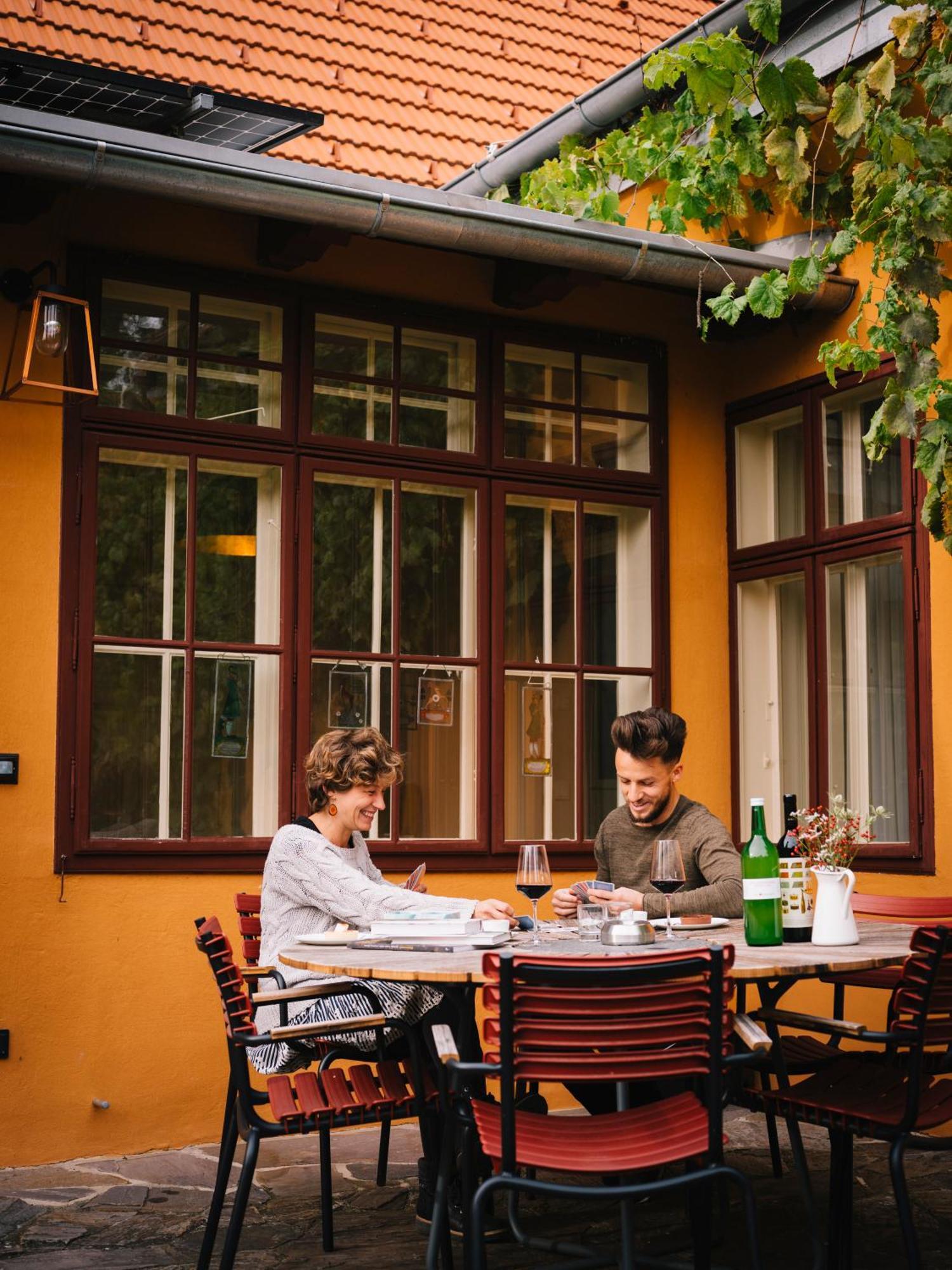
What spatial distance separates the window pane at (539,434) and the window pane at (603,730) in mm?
948

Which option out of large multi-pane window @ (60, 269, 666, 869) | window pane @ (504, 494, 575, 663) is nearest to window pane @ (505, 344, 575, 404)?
large multi-pane window @ (60, 269, 666, 869)

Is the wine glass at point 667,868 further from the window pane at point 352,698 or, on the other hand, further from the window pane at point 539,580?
the window pane at point 539,580

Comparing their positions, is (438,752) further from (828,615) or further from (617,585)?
(828,615)

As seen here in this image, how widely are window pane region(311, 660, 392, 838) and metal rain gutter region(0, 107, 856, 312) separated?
163 cm

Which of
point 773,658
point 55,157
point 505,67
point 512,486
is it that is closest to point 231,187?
point 55,157

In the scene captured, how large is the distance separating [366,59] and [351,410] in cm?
261

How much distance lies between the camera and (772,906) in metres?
3.75

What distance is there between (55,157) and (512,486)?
228 centimetres

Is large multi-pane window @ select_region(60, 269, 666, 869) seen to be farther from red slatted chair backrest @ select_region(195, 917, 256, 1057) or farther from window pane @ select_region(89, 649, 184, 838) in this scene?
red slatted chair backrest @ select_region(195, 917, 256, 1057)

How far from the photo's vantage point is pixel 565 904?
4.36m

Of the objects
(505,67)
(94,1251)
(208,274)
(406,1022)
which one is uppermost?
(505,67)

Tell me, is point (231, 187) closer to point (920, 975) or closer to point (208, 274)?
point (208, 274)

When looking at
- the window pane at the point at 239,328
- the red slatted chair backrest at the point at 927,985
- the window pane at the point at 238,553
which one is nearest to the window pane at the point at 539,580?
the window pane at the point at 238,553

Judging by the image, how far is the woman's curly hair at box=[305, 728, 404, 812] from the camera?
443cm
